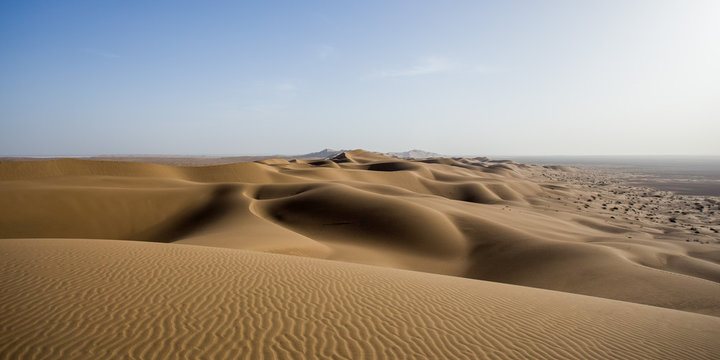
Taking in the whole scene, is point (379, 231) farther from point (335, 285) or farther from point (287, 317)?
point (287, 317)

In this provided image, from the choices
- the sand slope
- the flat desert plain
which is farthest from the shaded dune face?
the sand slope

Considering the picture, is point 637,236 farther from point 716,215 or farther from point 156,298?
point 156,298

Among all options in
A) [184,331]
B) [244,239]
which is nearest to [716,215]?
[244,239]

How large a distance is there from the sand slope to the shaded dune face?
15.0 ft

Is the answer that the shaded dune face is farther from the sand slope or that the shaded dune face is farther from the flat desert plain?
the sand slope

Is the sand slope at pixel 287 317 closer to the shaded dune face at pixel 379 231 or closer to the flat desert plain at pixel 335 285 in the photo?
the flat desert plain at pixel 335 285

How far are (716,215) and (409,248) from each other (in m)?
27.1

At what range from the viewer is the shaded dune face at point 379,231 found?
11.5 metres

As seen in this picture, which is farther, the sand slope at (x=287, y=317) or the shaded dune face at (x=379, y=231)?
the shaded dune face at (x=379, y=231)

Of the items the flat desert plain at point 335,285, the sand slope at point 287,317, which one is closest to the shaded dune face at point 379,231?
the flat desert plain at point 335,285

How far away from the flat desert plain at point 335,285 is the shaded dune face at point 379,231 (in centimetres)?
11

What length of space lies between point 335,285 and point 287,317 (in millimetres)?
1846

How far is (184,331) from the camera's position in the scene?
4.32 m

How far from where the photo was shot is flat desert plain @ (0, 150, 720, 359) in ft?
14.2
